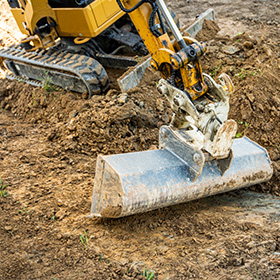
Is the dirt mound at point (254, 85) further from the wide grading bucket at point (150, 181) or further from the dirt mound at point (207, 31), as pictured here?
the wide grading bucket at point (150, 181)

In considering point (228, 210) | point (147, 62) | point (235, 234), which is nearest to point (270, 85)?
point (147, 62)

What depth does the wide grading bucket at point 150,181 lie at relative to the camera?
2553mm

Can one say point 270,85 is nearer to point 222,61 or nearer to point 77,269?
point 222,61

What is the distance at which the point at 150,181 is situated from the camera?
2.64 m

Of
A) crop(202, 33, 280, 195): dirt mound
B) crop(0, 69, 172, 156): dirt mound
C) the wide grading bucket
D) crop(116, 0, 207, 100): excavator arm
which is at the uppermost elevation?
crop(116, 0, 207, 100): excavator arm

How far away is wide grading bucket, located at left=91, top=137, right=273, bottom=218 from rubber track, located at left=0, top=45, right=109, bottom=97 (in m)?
2.36

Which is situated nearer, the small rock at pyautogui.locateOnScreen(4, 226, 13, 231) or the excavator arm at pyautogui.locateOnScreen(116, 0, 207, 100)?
the small rock at pyautogui.locateOnScreen(4, 226, 13, 231)

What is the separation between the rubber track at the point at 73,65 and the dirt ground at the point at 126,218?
0.30 metres

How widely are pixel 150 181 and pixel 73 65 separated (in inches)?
117

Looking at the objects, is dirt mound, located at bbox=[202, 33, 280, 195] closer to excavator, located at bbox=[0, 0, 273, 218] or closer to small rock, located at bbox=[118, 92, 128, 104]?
excavator, located at bbox=[0, 0, 273, 218]

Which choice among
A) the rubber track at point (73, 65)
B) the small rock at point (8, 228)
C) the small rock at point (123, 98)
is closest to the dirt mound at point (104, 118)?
the small rock at point (123, 98)

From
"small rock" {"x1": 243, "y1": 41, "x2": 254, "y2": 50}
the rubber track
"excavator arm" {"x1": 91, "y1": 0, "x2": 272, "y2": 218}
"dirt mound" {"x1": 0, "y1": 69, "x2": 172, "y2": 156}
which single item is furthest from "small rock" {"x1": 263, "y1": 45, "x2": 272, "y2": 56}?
"excavator arm" {"x1": 91, "y1": 0, "x2": 272, "y2": 218}

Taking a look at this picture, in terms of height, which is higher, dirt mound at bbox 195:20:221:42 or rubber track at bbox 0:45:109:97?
rubber track at bbox 0:45:109:97

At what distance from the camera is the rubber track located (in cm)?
495
